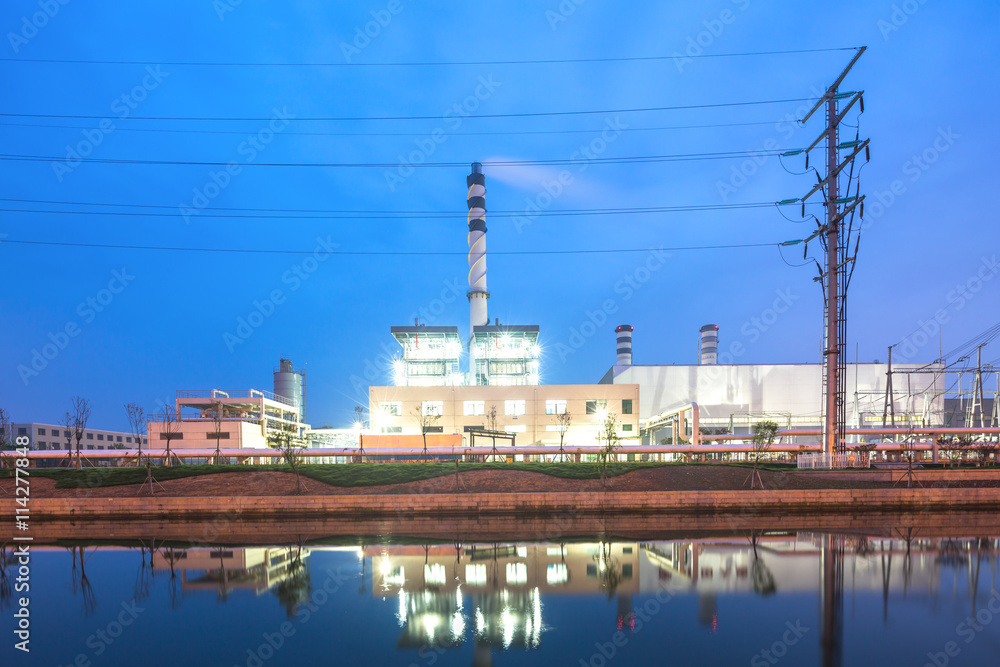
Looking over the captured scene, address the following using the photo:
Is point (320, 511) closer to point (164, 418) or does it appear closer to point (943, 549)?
point (943, 549)

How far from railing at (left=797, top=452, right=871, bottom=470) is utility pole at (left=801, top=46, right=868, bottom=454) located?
722mm

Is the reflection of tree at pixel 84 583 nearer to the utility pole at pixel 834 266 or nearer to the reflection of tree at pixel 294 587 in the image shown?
the reflection of tree at pixel 294 587

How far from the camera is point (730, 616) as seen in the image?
7.79 metres

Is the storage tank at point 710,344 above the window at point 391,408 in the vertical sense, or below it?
above

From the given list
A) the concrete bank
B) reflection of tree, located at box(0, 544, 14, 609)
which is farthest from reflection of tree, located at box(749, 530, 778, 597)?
reflection of tree, located at box(0, 544, 14, 609)

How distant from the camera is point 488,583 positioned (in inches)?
368

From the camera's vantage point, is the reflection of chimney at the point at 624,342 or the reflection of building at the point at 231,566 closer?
the reflection of building at the point at 231,566

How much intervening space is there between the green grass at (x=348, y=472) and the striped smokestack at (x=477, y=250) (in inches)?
1866

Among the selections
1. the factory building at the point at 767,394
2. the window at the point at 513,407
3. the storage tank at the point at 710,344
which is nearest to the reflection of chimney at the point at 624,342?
the storage tank at the point at 710,344

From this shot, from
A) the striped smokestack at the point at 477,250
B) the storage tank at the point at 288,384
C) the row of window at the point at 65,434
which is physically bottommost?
the row of window at the point at 65,434

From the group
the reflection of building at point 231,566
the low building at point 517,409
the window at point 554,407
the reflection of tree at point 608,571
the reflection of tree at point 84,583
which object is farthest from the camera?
the window at point 554,407

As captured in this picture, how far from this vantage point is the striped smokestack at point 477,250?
70.1m

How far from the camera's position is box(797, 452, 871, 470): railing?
23.4m

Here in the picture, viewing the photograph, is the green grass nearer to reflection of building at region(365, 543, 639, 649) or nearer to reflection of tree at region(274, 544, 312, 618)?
reflection of building at region(365, 543, 639, 649)
